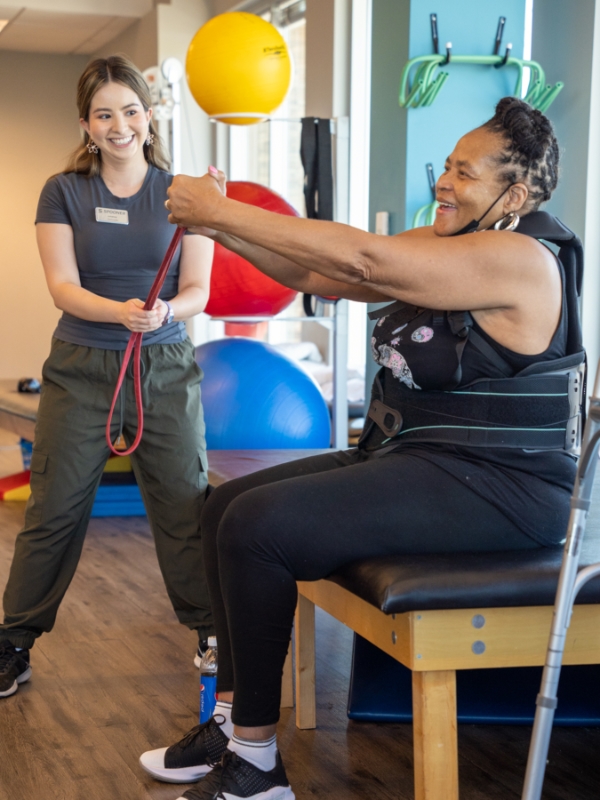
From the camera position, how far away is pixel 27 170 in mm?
8508

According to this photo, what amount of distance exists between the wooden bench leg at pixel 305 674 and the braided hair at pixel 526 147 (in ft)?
3.05

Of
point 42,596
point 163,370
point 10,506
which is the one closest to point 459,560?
point 163,370

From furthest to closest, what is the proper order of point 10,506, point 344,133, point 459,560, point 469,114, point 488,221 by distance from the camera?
1. point 10,506
2. point 344,133
3. point 469,114
4. point 488,221
5. point 459,560

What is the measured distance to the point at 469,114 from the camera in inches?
134

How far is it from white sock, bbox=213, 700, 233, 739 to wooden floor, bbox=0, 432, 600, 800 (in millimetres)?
135

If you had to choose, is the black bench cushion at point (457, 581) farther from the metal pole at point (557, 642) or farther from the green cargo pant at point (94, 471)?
the green cargo pant at point (94, 471)

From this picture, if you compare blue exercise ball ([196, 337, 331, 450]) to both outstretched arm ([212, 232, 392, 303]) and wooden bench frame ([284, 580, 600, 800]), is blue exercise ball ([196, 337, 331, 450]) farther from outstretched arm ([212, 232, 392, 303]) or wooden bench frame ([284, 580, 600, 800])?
wooden bench frame ([284, 580, 600, 800])

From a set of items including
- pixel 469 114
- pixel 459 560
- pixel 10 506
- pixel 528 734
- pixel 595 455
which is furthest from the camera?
pixel 10 506

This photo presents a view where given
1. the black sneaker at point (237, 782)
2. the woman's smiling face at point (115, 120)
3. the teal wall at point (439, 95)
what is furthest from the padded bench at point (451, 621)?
the teal wall at point (439, 95)

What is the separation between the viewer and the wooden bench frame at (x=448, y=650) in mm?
1394

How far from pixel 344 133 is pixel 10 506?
2161mm

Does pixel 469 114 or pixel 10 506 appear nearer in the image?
pixel 469 114

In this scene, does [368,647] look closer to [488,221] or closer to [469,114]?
[488,221]

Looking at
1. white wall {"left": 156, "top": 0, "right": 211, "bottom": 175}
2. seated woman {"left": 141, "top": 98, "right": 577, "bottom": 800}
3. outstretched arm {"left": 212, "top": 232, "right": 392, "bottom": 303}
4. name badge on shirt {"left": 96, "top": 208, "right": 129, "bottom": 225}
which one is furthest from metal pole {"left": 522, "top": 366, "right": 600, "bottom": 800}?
white wall {"left": 156, "top": 0, "right": 211, "bottom": 175}
